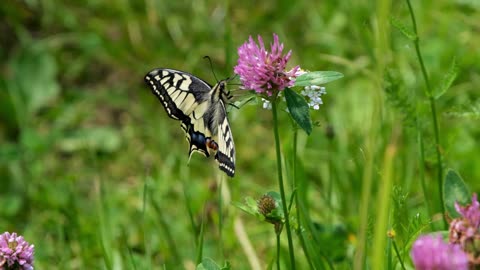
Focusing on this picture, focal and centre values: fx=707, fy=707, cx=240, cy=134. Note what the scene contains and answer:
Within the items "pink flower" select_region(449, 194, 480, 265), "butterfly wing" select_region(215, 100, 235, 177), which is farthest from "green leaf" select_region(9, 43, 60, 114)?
"pink flower" select_region(449, 194, 480, 265)

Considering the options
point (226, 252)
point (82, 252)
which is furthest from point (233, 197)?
point (82, 252)

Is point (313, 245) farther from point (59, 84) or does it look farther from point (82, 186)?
point (59, 84)

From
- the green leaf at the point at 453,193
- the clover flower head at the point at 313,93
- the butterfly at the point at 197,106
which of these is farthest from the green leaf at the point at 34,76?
the green leaf at the point at 453,193

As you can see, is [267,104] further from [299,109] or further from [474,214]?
→ [474,214]

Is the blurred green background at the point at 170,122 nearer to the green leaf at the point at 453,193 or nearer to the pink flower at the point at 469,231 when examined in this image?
the green leaf at the point at 453,193

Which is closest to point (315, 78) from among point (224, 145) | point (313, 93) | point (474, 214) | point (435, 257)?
point (313, 93)
